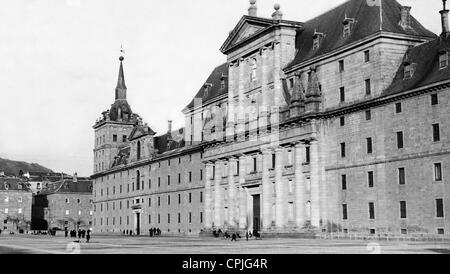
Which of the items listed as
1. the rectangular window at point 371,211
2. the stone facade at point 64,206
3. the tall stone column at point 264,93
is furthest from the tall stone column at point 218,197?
the stone facade at point 64,206

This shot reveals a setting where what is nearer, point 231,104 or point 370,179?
point 370,179

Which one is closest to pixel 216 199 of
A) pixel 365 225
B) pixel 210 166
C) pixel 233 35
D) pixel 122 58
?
pixel 210 166

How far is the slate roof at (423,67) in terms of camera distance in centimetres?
4356

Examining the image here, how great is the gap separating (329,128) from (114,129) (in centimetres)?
6759

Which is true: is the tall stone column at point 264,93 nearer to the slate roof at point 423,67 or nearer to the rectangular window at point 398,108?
the slate roof at point 423,67

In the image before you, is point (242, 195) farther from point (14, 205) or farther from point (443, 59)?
point (14, 205)

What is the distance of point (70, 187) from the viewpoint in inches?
5935

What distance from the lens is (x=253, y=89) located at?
64125 mm

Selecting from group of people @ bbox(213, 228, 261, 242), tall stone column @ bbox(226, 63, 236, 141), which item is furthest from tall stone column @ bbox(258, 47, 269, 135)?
group of people @ bbox(213, 228, 261, 242)

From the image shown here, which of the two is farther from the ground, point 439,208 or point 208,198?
point 208,198

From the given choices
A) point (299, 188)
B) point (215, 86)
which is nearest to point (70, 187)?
point (215, 86)
